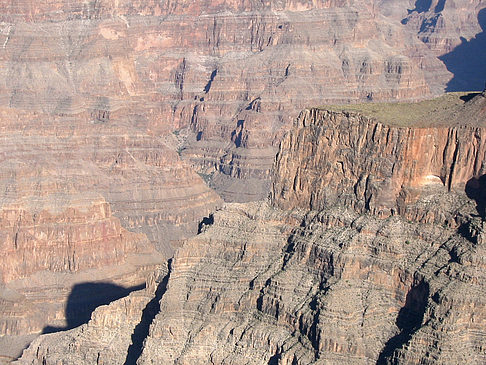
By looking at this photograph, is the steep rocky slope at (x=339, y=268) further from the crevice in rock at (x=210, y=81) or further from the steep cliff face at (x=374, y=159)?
the crevice in rock at (x=210, y=81)

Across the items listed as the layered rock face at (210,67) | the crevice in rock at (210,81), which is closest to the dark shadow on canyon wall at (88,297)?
the layered rock face at (210,67)

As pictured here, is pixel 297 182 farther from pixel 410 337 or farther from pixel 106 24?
pixel 106 24

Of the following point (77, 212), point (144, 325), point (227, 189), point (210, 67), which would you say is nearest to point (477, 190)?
point (144, 325)

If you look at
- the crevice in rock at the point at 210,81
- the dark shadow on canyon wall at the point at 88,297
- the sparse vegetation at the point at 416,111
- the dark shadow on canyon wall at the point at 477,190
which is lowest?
the dark shadow on canyon wall at the point at 88,297

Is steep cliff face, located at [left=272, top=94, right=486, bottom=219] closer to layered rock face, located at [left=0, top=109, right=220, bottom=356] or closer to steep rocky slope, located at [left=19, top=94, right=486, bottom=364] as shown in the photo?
steep rocky slope, located at [left=19, top=94, right=486, bottom=364]

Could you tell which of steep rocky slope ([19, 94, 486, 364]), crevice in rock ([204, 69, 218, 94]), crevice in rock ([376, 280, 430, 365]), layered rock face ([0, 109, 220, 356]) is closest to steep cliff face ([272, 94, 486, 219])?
steep rocky slope ([19, 94, 486, 364])
